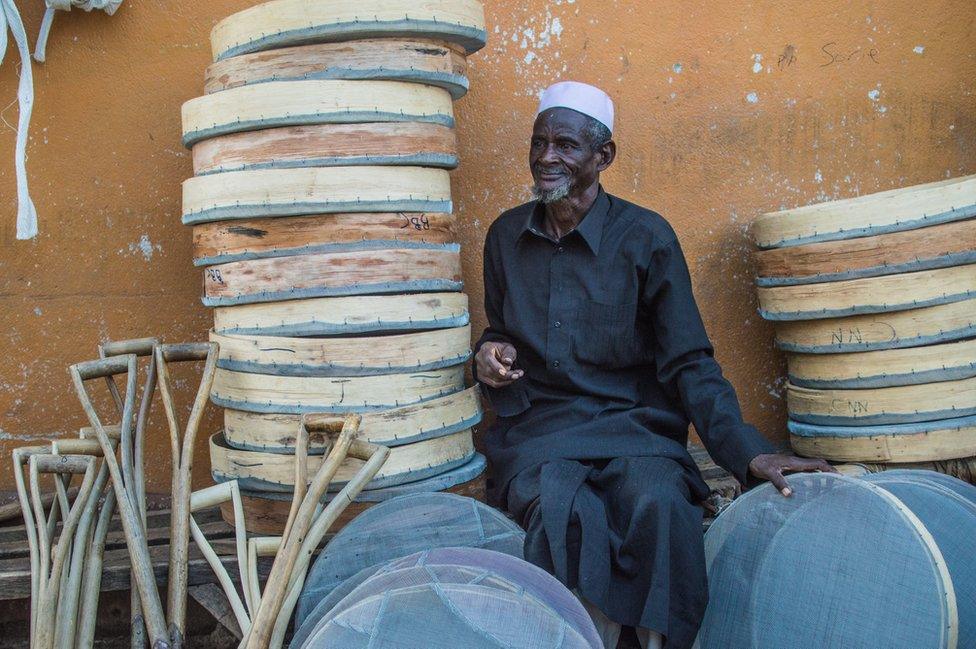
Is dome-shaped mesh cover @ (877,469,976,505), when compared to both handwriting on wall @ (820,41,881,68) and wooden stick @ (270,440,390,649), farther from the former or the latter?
handwriting on wall @ (820,41,881,68)

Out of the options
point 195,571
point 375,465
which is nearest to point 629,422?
point 375,465

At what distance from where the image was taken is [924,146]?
3.88m

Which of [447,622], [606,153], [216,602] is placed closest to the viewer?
[447,622]

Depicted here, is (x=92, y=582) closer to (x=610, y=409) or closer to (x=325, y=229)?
(x=325, y=229)

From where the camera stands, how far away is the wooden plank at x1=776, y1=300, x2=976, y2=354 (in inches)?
121

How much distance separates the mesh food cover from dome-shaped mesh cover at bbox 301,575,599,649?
0.02m

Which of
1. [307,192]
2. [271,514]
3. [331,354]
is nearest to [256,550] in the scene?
[271,514]

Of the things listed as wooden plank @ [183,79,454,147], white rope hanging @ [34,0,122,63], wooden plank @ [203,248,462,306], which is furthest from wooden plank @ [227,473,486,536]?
white rope hanging @ [34,0,122,63]

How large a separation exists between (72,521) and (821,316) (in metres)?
2.43

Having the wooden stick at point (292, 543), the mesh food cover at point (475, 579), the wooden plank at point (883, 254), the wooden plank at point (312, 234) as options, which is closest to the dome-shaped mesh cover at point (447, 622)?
the mesh food cover at point (475, 579)

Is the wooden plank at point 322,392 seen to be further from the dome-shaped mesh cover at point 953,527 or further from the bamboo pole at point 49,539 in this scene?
the dome-shaped mesh cover at point 953,527

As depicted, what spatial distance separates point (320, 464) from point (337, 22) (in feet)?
4.15

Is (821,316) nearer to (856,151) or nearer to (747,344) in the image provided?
(747,344)

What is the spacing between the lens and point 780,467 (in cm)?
254
